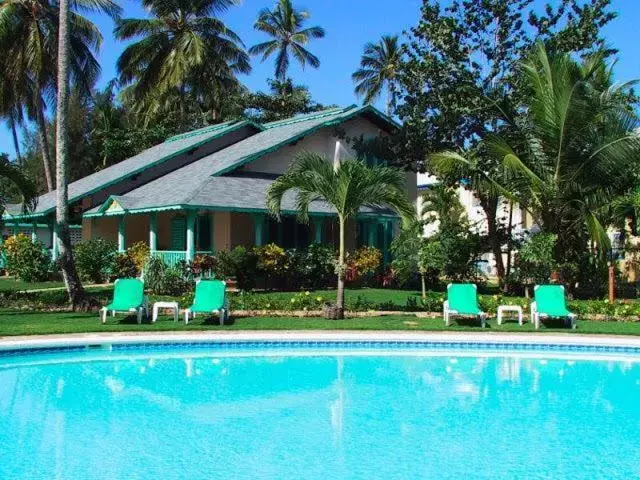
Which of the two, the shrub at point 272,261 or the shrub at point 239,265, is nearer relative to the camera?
the shrub at point 239,265

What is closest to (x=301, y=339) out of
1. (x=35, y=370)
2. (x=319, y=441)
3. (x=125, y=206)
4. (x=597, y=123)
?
(x=35, y=370)

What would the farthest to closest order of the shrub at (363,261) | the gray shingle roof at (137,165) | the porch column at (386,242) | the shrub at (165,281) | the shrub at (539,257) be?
the gray shingle roof at (137,165) < the porch column at (386,242) < the shrub at (363,261) < the shrub at (165,281) < the shrub at (539,257)

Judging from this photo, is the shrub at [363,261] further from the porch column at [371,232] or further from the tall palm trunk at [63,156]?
the tall palm trunk at [63,156]

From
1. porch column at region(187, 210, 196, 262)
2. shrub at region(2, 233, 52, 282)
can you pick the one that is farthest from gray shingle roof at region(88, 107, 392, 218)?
shrub at region(2, 233, 52, 282)

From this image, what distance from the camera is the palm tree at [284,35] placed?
4762 cm

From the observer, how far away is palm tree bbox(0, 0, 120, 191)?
31547 millimetres

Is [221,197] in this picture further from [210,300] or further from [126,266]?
[210,300]

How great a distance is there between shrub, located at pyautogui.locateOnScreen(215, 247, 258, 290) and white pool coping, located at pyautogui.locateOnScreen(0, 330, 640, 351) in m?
7.55

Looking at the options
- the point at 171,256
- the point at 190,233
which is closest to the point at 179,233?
the point at 171,256

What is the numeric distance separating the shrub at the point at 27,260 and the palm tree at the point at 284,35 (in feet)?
83.1

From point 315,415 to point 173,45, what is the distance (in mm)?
30495

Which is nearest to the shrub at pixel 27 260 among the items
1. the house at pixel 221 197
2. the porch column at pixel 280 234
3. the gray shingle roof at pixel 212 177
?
the house at pixel 221 197

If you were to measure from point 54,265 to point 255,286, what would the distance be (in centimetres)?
853

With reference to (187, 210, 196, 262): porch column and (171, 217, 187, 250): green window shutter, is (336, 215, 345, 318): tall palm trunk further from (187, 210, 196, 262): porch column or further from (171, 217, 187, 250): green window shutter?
(171, 217, 187, 250): green window shutter
